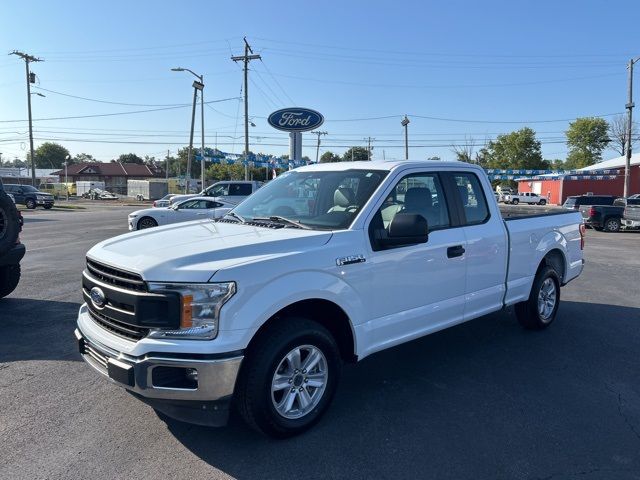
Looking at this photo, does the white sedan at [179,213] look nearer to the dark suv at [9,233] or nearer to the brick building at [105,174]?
the dark suv at [9,233]

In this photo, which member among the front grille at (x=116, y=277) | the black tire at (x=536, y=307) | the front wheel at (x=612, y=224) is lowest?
the front wheel at (x=612, y=224)

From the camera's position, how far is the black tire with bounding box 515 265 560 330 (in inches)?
229

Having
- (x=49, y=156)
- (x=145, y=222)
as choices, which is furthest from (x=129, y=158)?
(x=145, y=222)

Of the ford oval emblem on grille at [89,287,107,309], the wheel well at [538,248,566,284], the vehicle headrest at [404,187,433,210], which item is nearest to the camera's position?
the ford oval emblem on grille at [89,287,107,309]

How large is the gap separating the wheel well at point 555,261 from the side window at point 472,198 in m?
1.44

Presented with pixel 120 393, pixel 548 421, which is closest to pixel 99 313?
pixel 120 393

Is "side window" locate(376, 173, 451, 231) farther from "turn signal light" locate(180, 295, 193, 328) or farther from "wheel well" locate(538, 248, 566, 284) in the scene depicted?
"wheel well" locate(538, 248, 566, 284)

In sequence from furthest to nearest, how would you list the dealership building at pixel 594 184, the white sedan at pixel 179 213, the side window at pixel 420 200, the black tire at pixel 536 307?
the dealership building at pixel 594 184 < the white sedan at pixel 179 213 < the black tire at pixel 536 307 < the side window at pixel 420 200

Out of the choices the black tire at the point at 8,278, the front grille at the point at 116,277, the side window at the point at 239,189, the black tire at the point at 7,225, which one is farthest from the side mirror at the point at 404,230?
the side window at the point at 239,189

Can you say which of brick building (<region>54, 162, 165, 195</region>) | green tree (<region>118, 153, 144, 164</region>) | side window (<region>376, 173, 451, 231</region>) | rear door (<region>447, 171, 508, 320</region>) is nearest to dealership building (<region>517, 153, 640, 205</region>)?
rear door (<region>447, 171, 508, 320</region>)

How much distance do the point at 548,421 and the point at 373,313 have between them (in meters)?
1.53

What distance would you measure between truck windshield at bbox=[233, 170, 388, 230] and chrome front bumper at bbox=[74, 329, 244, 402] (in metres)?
1.38

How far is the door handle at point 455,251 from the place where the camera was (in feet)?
14.5

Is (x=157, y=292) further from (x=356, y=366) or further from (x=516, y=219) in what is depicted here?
(x=516, y=219)
